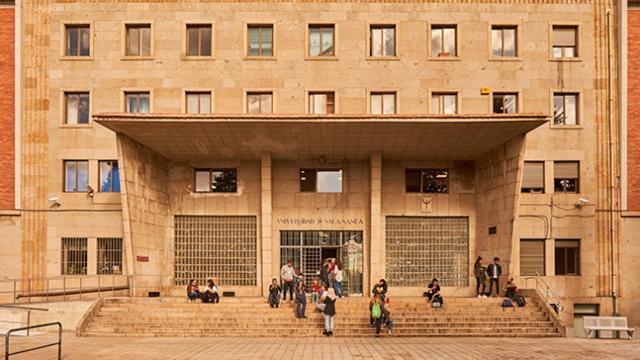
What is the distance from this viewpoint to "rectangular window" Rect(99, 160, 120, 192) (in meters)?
33.9

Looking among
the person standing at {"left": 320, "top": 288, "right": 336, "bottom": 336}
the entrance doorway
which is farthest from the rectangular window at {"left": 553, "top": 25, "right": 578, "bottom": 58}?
the person standing at {"left": 320, "top": 288, "right": 336, "bottom": 336}

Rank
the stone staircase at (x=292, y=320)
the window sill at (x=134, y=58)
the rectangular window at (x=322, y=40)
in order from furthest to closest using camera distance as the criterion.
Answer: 1. the rectangular window at (x=322, y=40)
2. the window sill at (x=134, y=58)
3. the stone staircase at (x=292, y=320)

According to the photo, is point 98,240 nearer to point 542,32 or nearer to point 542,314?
point 542,314

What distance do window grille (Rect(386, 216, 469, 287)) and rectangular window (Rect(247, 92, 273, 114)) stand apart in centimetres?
793

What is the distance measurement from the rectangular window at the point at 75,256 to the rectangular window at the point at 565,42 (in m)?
24.2

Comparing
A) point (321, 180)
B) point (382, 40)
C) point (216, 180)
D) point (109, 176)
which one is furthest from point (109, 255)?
point (382, 40)

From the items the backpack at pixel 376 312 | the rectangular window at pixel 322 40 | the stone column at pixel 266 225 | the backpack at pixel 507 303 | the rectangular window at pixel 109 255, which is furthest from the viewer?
the rectangular window at pixel 322 40

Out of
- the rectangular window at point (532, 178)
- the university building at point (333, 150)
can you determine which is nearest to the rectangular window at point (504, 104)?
the university building at point (333, 150)

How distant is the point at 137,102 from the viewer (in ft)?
112

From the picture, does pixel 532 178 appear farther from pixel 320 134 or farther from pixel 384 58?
pixel 320 134

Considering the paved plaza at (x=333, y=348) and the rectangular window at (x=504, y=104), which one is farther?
the rectangular window at (x=504, y=104)

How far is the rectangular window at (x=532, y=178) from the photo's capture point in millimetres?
33750

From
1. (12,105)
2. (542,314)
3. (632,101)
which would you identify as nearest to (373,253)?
(542,314)

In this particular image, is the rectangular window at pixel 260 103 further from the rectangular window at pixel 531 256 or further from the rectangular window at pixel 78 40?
the rectangular window at pixel 531 256
